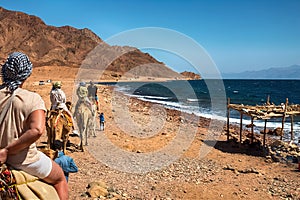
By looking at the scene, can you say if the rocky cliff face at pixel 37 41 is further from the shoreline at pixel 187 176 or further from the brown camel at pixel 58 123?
the brown camel at pixel 58 123

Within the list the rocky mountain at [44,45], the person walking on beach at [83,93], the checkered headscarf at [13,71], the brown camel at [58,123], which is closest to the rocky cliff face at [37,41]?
the rocky mountain at [44,45]

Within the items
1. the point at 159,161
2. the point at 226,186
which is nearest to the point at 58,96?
the point at 159,161

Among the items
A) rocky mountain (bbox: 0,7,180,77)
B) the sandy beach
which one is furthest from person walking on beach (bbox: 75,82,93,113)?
rocky mountain (bbox: 0,7,180,77)

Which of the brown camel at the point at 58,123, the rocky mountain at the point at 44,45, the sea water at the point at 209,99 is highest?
the rocky mountain at the point at 44,45

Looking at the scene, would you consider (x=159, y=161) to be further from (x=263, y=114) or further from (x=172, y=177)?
(x=263, y=114)

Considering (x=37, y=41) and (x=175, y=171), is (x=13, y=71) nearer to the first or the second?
(x=175, y=171)

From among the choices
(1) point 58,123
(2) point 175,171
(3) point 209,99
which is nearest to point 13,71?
(1) point 58,123

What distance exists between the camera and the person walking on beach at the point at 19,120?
8.27 ft

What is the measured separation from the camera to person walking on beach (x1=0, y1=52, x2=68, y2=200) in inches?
99.3

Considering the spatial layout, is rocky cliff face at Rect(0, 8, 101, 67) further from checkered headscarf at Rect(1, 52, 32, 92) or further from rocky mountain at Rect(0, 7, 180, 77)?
checkered headscarf at Rect(1, 52, 32, 92)

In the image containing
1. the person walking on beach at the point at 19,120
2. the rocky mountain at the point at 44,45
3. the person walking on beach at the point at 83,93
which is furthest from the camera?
the rocky mountain at the point at 44,45

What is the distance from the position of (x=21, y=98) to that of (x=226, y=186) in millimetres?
7485

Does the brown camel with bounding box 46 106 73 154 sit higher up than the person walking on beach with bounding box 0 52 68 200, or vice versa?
the person walking on beach with bounding box 0 52 68 200

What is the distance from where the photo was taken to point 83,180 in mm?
7762
